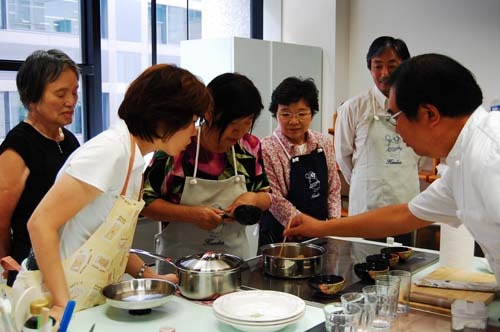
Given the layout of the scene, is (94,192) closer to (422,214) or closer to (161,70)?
(161,70)

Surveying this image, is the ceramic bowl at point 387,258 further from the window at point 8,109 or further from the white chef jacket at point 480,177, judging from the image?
the window at point 8,109

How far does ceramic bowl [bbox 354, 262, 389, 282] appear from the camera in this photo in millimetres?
1654

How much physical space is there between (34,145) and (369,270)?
1.21 m

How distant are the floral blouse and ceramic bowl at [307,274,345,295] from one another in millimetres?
580

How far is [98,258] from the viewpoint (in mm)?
1367

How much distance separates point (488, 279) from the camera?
1.71 m

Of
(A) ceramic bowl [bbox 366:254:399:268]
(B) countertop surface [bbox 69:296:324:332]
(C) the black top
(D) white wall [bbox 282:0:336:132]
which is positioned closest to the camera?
(B) countertop surface [bbox 69:296:324:332]

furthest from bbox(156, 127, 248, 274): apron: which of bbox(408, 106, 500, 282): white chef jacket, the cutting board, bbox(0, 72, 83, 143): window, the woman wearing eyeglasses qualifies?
bbox(0, 72, 83, 143): window

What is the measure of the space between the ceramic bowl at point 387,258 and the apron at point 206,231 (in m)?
0.50

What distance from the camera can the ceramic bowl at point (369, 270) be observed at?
1654 mm

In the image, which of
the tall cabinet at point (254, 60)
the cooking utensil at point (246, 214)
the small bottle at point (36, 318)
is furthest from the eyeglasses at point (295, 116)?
the small bottle at point (36, 318)

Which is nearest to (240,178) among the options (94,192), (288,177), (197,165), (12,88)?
(197,165)

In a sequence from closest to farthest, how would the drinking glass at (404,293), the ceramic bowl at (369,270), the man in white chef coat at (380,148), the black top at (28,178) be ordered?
the drinking glass at (404,293)
the ceramic bowl at (369,270)
the black top at (28,178)
the man in white chef coat at (380,148)

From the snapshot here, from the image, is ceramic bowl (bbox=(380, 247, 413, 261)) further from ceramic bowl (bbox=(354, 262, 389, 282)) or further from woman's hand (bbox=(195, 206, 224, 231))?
woman's hand (bbox=(195, 206, 224, 231))
